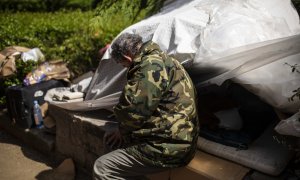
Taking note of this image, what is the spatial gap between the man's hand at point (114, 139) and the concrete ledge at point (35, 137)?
1.46 meters

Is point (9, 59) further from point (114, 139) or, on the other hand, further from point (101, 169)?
point (101, 169)

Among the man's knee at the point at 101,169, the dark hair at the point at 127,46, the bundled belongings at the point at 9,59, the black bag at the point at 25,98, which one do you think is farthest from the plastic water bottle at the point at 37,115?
the dark hair at the point at 127,46

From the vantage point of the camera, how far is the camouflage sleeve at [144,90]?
2.91 meters

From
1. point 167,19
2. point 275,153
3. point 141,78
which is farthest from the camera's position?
point 167,19

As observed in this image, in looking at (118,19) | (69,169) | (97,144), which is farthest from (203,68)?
(118,19)

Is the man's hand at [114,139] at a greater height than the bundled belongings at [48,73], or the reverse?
the man's hand at [114,139]

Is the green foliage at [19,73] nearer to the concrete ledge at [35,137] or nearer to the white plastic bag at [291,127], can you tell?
the concrete ledge at [35,137]

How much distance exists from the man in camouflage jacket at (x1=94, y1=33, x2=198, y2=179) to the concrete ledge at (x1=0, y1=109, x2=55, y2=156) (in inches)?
74.5

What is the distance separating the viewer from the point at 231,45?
3.31m

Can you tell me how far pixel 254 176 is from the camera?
2.98m

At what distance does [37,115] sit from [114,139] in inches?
72.1

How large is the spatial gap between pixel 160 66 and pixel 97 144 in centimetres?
157

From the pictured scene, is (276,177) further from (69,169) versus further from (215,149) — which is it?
(69,169)

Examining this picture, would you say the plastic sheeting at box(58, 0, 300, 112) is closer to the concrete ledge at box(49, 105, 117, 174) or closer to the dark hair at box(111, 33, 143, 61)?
the concrete ledge at box(49, 105, 117, 174)
